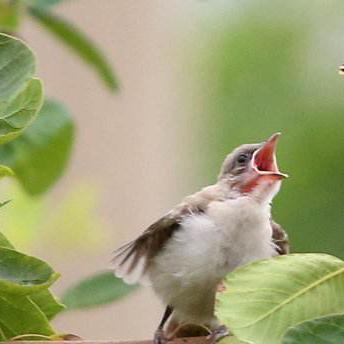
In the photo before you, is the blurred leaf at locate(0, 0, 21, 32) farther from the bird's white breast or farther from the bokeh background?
the bokeh background

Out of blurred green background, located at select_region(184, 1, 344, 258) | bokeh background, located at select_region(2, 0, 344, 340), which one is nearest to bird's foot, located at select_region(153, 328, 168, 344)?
bokeh background, located at select_region(2, 0, 344, 340)

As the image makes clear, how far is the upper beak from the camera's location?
0.90 m

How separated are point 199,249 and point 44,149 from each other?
0.18 metres

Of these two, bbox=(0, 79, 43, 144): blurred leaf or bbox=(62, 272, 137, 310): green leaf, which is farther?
bbox=(62, 272, 137, 310): green leaf

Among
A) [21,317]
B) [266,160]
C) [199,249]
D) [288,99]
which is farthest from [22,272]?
[288,99]

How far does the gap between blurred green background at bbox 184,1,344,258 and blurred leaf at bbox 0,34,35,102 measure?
2.37 metres

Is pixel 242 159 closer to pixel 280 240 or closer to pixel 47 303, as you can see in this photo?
pixel 280 240

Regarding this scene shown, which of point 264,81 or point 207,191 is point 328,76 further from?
point 207,191

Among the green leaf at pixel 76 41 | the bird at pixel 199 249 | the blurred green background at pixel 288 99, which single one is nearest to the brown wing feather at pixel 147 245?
the bird at pixel 199 249

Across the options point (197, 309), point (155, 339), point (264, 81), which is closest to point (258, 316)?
point (155, 339)

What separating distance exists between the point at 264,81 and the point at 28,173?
332cm

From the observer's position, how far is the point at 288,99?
4051 millimetres

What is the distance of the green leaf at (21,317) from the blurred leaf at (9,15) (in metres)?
0.43

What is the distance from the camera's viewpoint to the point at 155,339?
675 millimetres
